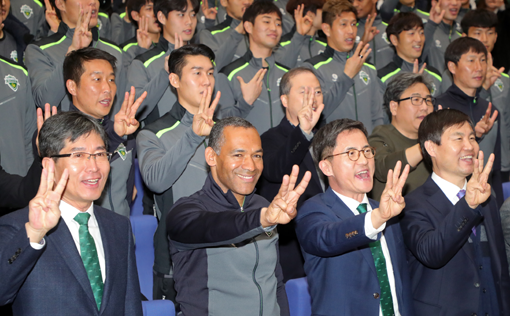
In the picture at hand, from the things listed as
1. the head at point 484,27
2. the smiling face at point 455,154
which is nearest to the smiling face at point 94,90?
the smiling face at point 455,154

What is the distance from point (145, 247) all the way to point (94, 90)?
1.01 m

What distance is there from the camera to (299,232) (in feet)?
8.46

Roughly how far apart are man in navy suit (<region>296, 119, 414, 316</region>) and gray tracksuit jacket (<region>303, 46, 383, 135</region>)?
1796 mm

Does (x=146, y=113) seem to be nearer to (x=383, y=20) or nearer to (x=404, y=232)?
(x=404, y=232)

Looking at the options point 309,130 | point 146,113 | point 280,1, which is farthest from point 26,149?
point 280,1

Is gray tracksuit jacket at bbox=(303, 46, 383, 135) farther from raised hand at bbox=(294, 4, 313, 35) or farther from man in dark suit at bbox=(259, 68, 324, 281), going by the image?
man in dark suit at bbox=(259, 68, 324, 281)

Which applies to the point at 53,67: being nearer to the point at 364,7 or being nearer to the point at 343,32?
the point at 343,32

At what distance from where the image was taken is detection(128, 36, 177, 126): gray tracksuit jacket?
4250mm

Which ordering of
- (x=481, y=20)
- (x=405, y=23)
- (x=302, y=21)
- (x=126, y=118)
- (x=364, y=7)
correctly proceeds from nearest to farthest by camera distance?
(x=126, y=118) → (x=405, y=23) → (x=302, y=21) → (x=481, y=20) → (x=364, y=7)

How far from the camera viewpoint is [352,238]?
2.29 meters

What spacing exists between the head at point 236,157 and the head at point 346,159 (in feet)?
1.30

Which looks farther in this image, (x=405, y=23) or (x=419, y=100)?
(x=405, y=23)

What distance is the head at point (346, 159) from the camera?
2650mm

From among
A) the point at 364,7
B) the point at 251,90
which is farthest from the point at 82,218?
the point at 364,7
